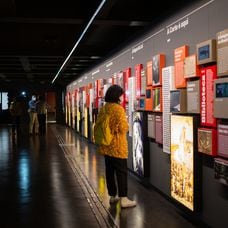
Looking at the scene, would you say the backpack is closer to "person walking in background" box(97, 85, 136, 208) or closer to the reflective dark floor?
"person walking in background" box(97, 85, 136, 208)

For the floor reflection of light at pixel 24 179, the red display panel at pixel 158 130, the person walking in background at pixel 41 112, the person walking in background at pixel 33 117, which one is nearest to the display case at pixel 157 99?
the red display panel at pixel 158 130

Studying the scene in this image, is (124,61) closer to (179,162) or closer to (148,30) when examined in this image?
(148,30)

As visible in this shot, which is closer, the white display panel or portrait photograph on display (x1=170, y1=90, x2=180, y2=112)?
portrait photograph on display (x1=170, y1=90, x2=180, y2=112)

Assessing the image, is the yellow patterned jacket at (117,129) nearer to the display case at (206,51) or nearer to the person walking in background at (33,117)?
the display case at (206,51)

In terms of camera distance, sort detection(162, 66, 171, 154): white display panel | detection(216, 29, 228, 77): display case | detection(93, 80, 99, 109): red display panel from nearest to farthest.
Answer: detection(216, 29, 228, 77): display case, detection(162, 66, 171, 154): white display panel, detection(93, 80, 99, 109): red display panel

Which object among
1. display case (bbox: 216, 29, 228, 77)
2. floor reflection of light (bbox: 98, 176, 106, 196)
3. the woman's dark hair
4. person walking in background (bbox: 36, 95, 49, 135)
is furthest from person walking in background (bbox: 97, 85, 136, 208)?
person walking in background (bbox: 36, 95, 49, 135)

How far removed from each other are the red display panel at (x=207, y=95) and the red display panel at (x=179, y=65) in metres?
0.57

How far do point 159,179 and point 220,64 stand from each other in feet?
9.07

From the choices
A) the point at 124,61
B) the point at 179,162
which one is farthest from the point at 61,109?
the point at 179,162

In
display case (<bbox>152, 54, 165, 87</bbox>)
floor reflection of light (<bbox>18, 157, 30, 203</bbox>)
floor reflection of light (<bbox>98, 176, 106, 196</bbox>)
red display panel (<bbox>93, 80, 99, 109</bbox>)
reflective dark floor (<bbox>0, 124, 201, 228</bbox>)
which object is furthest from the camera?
red display panel (<bbox>93, 80, 99, 109</bbox>)

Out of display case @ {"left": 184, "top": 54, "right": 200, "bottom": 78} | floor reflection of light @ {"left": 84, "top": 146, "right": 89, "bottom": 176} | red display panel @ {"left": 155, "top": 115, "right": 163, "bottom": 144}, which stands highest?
display case @ {"left": 184, "top": 54, "right": 200, "bottom": 78}

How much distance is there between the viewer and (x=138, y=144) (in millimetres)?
6840

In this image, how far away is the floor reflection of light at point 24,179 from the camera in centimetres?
584

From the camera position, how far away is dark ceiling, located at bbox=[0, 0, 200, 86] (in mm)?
6812
